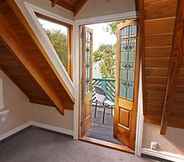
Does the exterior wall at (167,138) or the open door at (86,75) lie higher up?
the open door at (86,75)

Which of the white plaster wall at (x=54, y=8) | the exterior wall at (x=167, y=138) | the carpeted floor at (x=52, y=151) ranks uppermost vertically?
the white plaster wall at (x=54, y=8)

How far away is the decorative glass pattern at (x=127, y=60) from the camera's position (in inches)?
102

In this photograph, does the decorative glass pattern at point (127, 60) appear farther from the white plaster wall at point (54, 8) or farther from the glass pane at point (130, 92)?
the white plaster wall at point (54, 8)

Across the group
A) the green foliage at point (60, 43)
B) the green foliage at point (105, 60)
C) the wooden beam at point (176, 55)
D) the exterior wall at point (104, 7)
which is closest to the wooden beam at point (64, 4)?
the exterior wall at point (104, 7)

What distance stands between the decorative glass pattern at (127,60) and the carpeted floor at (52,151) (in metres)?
0.91

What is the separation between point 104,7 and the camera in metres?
2.39

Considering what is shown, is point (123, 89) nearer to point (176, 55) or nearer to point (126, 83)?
point (126, 83)

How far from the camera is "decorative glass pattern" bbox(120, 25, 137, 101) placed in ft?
8.53

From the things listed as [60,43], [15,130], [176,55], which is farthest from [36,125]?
[176,55]

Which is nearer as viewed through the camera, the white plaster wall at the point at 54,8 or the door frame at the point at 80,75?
the white plaster wall at the point at 54,8

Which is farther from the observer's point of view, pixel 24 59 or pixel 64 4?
pixel 64 4

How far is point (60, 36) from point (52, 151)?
1.75 metres

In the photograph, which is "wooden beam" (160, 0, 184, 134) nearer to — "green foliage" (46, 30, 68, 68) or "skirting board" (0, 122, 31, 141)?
"green foliage" (46, 30, 68, 68)

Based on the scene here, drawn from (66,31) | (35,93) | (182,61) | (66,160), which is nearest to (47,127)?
(35,93)
